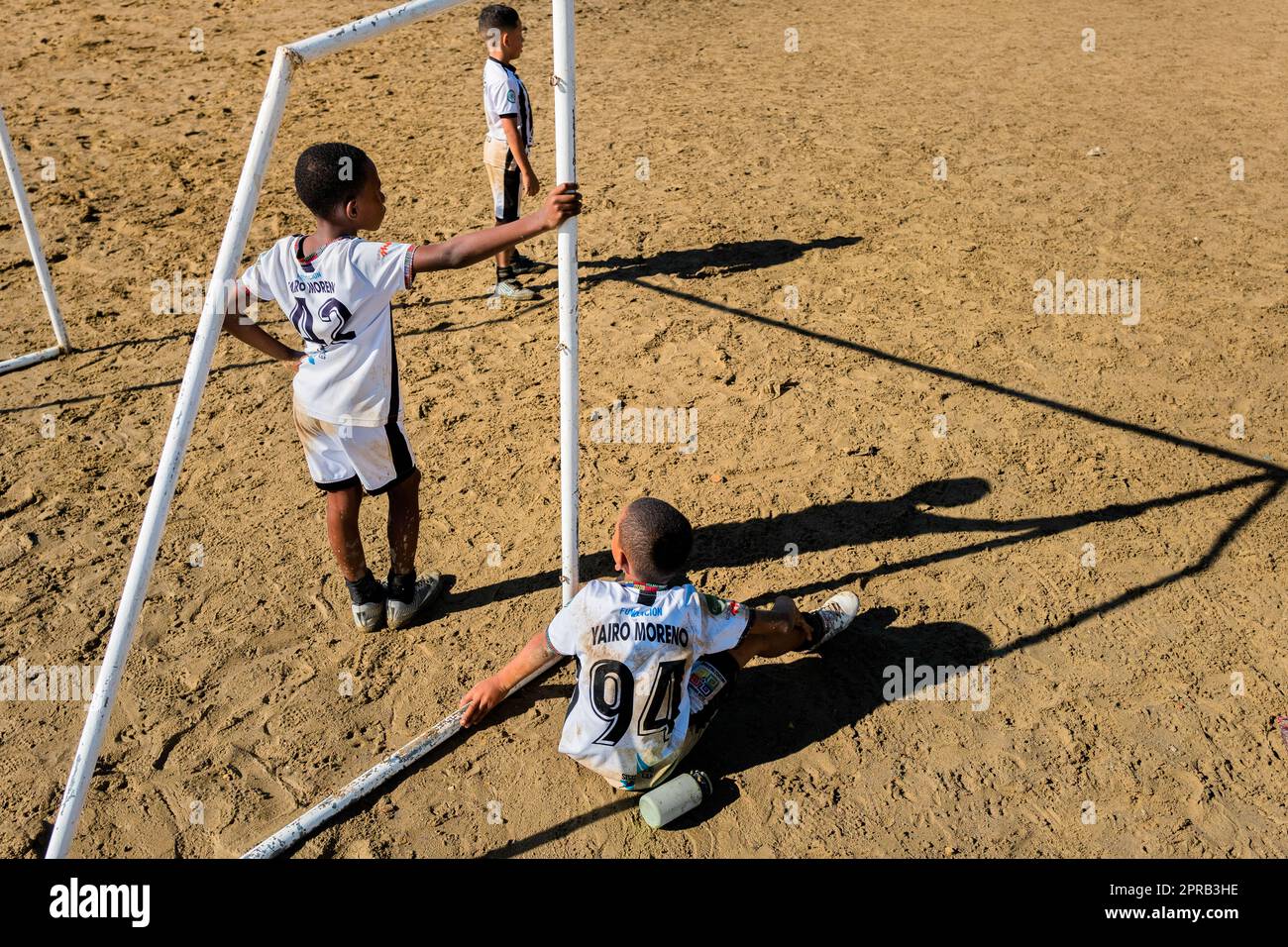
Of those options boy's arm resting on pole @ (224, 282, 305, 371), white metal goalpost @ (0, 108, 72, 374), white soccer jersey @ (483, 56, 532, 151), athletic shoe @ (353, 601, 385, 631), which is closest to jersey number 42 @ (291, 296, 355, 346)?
boy's arm resting on pole @ (224, 282, 305, 371)

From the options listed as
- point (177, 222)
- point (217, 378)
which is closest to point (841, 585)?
point (217, 378)

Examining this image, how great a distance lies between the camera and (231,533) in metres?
5.41

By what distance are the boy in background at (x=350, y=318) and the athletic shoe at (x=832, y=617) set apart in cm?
186

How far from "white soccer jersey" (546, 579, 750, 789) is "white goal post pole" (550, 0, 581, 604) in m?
0.63

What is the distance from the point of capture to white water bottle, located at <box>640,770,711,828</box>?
152 inches

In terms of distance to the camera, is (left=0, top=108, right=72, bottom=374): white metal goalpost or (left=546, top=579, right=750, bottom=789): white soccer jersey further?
(left=0, top=108, right=72, bottom=374): white metal goalpost

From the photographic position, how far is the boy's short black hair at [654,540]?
3.77 meters

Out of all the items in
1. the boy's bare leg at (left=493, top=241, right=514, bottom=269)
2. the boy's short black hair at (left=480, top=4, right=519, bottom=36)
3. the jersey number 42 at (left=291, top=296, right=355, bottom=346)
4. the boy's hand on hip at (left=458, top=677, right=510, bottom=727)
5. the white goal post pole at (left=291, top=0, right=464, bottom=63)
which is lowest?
the boy's hand on hip at (left=458, top=677, right=510, bottom=727)

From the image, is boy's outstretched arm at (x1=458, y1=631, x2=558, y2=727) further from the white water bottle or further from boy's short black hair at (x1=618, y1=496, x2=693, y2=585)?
the white water bottle

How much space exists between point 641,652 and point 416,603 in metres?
1.54

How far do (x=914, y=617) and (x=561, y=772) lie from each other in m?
1.86

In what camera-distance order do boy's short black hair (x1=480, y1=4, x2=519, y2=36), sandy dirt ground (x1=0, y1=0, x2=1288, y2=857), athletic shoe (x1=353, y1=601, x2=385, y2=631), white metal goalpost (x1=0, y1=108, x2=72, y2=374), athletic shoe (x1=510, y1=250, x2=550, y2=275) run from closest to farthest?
sandy dirt ground (x1=0, y1=0, x2=1288, y2=857) → athletic shoe (x1=353, y1=601, x2=385, y2=631) → white metal goalpost (x1=0, y1=108, x2=72, y2=374) → boy's short black hair (x1=480, y1=4, x2=519, y2=36) → athletic shoe (x1=510, y1=250, x2=550, y2=275)

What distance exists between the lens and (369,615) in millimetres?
4781

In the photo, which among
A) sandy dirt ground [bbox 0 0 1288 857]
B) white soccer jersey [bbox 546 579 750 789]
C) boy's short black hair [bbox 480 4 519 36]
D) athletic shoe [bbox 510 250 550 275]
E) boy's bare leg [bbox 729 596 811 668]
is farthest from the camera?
athletic shoe [bbox 510 250 550 275]
